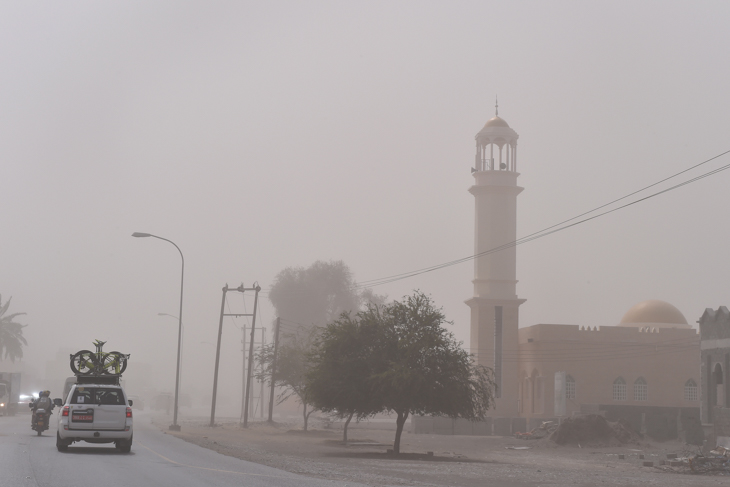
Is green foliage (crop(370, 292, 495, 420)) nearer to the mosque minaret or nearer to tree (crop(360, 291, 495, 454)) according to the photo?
tree (crop(360, 291, 495, 454))

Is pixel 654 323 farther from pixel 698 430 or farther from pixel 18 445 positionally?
pixel 18 445

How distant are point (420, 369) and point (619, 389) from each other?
135ft

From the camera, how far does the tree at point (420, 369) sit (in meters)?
33.4

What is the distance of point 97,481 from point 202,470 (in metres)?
4.11

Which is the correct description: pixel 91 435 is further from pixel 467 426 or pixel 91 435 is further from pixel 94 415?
pixel 467 426

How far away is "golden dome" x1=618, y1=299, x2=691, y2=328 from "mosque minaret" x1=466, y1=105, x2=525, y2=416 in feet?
47.8

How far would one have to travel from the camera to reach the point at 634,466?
108ft

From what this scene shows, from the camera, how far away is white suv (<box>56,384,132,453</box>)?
23219 millimetres

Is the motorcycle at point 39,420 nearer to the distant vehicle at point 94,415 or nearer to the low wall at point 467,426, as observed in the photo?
the distant vehicle at point 94,415

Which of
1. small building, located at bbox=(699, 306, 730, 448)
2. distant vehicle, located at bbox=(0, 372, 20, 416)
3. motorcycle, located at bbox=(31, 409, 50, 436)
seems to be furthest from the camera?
distant vehicle, located at bbox=(0, 372, 20, 416)

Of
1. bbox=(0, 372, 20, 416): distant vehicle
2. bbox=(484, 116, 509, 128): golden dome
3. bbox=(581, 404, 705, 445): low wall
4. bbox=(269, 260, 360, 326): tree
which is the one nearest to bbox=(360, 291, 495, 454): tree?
bbox=(581, 404, 705, 445): low wall

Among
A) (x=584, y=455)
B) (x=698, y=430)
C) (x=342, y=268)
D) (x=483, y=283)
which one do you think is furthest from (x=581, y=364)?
(x=342, y=268)

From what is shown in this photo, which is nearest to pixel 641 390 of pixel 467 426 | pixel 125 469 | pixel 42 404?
pixel 467 426

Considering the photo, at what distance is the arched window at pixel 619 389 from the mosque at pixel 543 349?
0.27 feet
